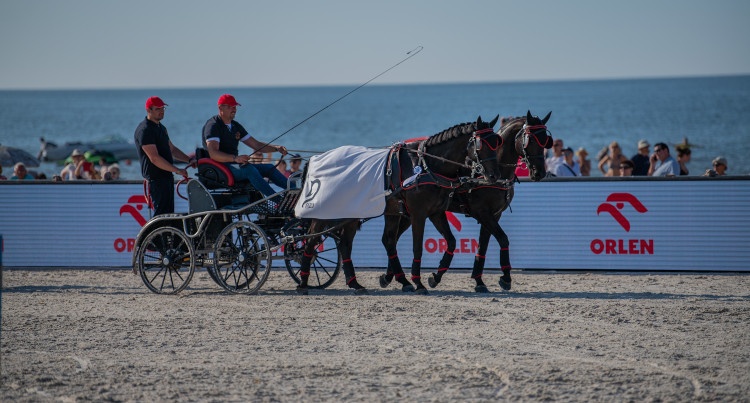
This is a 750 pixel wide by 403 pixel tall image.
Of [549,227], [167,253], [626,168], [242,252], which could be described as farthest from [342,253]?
[626,168]

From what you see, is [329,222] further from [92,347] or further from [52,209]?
[52,209]

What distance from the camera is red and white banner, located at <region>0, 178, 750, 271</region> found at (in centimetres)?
1423

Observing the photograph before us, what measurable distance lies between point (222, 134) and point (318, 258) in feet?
7.36

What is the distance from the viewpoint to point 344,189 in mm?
12141

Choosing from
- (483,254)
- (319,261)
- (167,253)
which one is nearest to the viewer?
(167,253)

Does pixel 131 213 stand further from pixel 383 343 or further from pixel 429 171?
pixel 383 343

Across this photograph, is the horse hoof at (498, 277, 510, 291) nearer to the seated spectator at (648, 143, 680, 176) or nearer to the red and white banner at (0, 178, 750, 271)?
the red and white banner at (0, 178, 750, 271)

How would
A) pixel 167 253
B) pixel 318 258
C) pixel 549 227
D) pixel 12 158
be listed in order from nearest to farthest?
pixel 167 253, pixel 318 258, pixel 549 227, pixel 12 158

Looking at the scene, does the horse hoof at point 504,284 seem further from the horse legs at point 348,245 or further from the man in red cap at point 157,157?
the man in red cap at point 157,157

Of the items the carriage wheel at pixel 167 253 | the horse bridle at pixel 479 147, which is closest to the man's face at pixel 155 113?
the carriage wheel at pixel 167 253

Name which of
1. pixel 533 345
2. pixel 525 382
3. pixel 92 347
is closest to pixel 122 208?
pixel 92 347

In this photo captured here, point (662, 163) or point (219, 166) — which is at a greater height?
point (662, 163)

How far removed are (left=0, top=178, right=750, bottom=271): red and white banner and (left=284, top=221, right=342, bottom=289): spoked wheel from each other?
0.74 metres

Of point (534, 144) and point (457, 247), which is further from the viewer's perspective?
point (457, 247)
